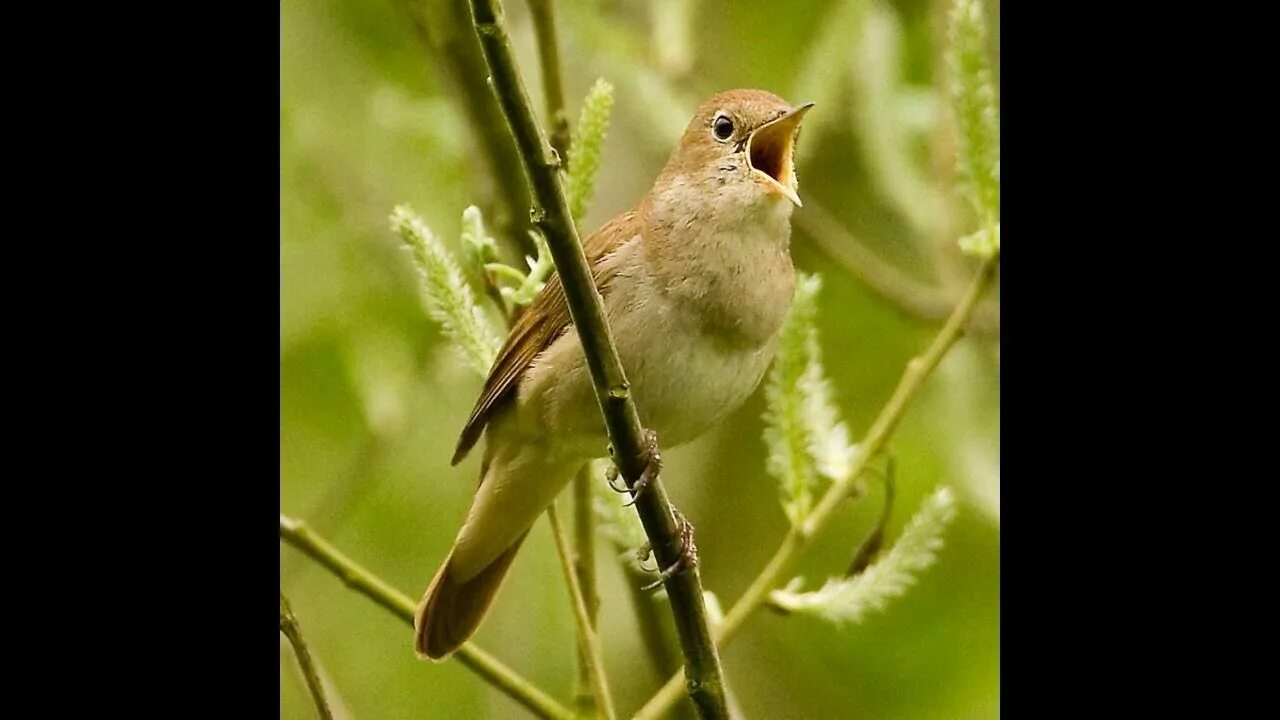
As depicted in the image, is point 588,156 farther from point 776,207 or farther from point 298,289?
point 298,289

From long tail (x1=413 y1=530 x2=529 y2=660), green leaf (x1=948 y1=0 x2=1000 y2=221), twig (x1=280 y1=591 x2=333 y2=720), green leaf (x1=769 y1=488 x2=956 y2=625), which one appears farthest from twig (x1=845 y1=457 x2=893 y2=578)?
twig (x1=280 y1=591 x2=333 y2=720)

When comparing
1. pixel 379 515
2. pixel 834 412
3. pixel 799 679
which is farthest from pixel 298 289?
pixel 799 679

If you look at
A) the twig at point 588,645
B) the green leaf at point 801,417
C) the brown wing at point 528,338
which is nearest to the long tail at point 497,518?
the brown wing at point 528,338

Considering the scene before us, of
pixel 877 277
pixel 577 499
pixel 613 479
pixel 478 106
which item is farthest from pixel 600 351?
pixel 877 277

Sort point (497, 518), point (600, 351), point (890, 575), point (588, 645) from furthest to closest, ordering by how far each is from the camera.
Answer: point (497, 518), point (588, 645), point (890, 575), point (600, 351)

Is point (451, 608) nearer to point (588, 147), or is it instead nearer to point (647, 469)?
point (647, 469)

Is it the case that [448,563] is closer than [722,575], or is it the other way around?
[448,563]

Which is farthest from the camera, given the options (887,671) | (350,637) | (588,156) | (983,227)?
(887,671)

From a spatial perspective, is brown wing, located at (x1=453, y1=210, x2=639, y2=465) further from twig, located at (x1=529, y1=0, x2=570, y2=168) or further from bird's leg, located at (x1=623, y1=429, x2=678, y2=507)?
bird's leg, located at (x1=623, y1=429, x2=678, y2=507)
